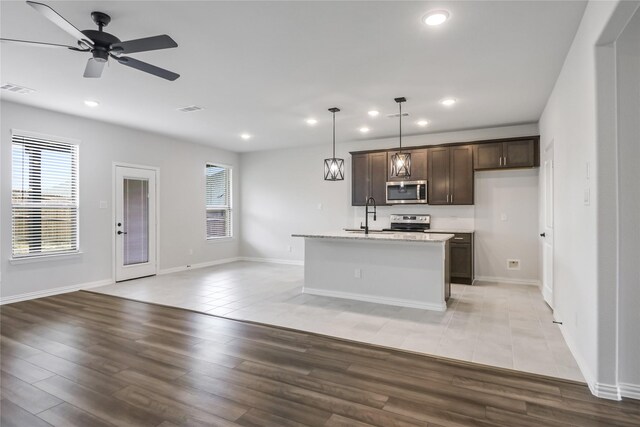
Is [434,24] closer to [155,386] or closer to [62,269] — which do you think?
[155,386]

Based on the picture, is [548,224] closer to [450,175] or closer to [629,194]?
[450,175]

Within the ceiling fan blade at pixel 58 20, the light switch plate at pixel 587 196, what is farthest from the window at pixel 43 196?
the light switch plate at pixel 587 196

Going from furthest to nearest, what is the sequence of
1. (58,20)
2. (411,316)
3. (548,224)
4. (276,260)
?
(276,260)
(548,224)
(411,316)
(58,20)

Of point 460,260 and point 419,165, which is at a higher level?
point 419,165

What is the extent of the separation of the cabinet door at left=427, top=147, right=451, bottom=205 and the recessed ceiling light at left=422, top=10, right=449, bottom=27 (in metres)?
3.66

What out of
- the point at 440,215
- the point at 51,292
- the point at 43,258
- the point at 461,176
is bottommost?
the point at 51,292

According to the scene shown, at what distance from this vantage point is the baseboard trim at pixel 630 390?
222 centimetres

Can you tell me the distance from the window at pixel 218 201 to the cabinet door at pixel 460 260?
16.8 feet

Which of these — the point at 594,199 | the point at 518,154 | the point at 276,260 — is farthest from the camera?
the point at 276,260

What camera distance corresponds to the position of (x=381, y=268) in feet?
14.9

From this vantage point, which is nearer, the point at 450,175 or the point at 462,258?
the point at 462,258

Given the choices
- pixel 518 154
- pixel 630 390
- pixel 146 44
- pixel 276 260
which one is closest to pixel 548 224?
pixel 518 154

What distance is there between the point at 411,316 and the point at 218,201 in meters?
5.58

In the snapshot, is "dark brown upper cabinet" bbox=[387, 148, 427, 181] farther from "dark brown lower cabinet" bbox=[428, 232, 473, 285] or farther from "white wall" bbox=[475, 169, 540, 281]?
"dark brown lower cabinet" bbox=[428, 232, 473, 285]
